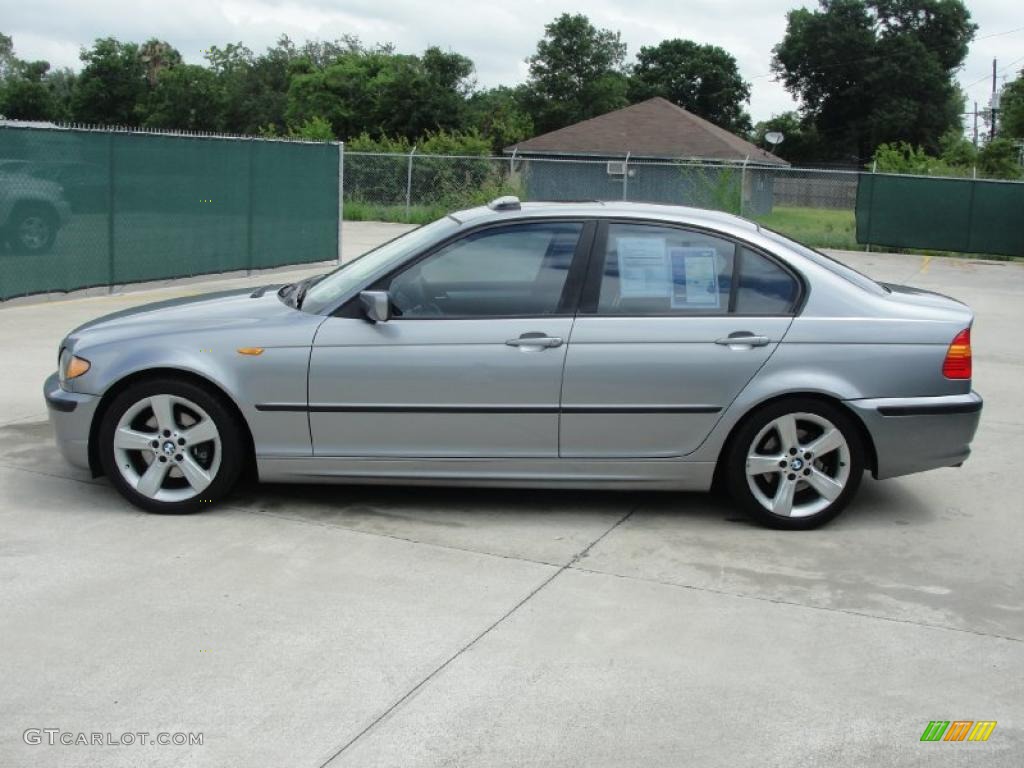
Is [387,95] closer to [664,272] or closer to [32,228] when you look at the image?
[32,228]

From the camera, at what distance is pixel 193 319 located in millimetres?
5883

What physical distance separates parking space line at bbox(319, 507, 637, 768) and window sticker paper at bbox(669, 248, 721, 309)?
3.63 ft

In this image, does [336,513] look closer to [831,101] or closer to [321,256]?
[321,256]

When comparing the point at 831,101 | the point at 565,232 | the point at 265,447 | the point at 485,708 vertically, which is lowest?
the point at 485,708

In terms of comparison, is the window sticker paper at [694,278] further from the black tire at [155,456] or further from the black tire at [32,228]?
the black tire at [32,228]

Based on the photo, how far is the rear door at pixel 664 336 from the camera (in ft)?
18.4

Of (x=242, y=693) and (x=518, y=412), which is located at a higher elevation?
(x=518, y=412)

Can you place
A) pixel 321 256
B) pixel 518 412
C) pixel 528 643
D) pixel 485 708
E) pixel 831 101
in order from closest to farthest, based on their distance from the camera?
1. pixel 485 708
2. pixel 528 643
3. pixel 518 412
4. pixel 321 256
5. pixel 831 101

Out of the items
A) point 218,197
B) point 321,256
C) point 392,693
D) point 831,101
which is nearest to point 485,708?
point 392,693

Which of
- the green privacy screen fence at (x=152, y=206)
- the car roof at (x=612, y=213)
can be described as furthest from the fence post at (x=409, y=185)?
the car roof at (x=612, y=213)

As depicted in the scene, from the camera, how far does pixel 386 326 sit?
18.7 ft

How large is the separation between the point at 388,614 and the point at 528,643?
58cm

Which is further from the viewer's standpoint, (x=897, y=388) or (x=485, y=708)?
(x=897, y=388)

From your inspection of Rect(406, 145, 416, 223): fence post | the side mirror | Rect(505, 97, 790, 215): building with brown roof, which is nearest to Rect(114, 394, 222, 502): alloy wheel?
the side mirror
